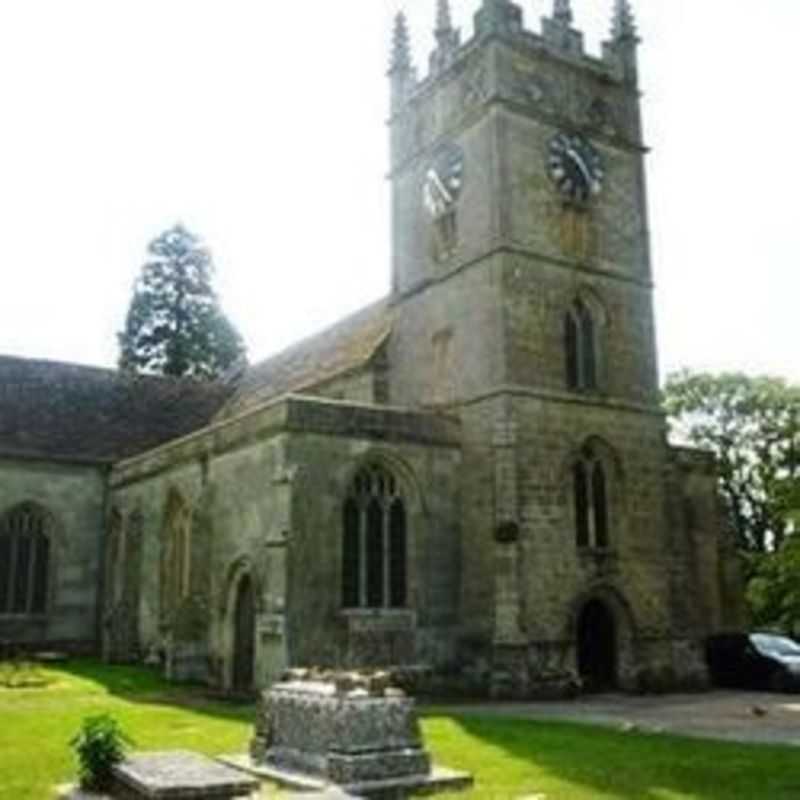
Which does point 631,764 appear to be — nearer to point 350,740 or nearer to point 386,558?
point 350,740

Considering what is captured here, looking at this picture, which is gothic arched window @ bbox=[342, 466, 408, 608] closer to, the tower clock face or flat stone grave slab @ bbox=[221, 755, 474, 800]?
the tower clock face

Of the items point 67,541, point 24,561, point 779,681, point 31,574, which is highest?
point 67,541

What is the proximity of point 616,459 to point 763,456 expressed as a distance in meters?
22.0

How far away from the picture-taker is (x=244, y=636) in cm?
2475

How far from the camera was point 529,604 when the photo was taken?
24.2 m

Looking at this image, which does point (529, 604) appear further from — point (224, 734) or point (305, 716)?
point (305, 716)

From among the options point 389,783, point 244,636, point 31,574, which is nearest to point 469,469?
point 244,636

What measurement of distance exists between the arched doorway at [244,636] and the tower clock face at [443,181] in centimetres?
1102

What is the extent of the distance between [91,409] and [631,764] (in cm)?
2715

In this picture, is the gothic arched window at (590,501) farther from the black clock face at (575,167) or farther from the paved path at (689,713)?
the black clock face at (575,167)

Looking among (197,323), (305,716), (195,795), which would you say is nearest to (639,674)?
(305,716)

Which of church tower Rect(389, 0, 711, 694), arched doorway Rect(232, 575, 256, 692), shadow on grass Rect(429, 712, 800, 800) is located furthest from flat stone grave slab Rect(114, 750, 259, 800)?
church tower Rect(389, 0, 711, 694)

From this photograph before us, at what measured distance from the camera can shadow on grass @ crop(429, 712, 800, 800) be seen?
1119cm

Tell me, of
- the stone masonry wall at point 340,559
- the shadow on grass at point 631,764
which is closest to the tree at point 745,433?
the stone masonry wall at point 340,559
